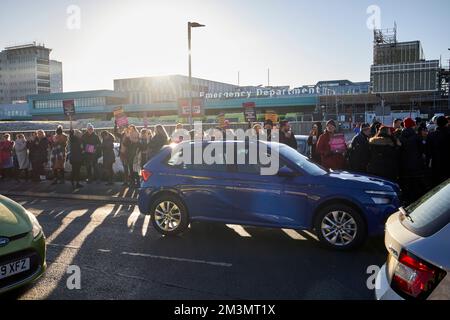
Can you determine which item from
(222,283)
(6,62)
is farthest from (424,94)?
(6,62)

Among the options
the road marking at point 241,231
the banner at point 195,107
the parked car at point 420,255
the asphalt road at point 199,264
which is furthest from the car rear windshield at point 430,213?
the banner at point 195,107

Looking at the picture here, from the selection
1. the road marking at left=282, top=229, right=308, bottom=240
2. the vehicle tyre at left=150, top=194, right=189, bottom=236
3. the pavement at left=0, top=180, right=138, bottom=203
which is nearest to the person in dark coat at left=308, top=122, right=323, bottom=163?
the road marking at left=282, top=229, right=308, bottom=240

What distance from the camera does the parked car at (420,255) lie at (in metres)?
2.48

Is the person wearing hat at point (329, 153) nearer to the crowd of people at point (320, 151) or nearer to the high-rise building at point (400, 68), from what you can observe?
the crowd of people at point (320, 151)

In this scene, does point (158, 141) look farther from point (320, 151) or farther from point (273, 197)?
point (273, 197)

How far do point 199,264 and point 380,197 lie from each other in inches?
115

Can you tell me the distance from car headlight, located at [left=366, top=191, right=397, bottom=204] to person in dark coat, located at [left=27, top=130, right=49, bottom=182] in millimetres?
12466

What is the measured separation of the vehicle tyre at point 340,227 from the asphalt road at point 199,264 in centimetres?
16

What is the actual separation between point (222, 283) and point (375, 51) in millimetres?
114933

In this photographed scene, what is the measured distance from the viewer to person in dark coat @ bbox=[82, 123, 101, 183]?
14.0m

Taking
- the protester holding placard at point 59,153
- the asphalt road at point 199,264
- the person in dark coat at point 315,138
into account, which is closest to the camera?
the asphalt road at point 199,264

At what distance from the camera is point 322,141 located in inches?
404

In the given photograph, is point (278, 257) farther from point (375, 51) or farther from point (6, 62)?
point (6, 62)

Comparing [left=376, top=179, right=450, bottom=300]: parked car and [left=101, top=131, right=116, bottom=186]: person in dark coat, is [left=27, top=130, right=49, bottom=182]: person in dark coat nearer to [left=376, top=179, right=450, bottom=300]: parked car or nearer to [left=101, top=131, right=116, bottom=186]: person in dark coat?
[left=101, top=131, right=116, bottom=186]: person in dark coat
